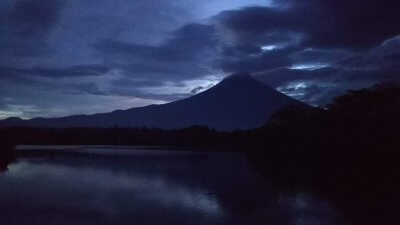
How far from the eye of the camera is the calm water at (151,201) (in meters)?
9.19

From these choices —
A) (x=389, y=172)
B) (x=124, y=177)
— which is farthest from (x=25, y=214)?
(x=389, y=172)

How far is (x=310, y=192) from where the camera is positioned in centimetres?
1383

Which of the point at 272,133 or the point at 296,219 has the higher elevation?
the point at 272,133

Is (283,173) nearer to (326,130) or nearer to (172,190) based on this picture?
(326,130)

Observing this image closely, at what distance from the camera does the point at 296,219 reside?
945 cm

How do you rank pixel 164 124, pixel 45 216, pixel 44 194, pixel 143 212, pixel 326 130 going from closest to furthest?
pixel 45 216 → pixel 143 212 → pixel 44 194 → pixel 326 130 → pixel 164 124

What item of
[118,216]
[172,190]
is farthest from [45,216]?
[172,190]

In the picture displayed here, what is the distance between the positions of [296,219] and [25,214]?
18.6ft

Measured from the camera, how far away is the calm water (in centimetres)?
919

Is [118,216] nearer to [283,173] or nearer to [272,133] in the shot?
[283,173]

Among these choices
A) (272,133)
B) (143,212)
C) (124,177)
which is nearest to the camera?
(143,212)

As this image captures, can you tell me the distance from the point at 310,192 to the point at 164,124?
119 m

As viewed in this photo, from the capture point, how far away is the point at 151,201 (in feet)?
38.1

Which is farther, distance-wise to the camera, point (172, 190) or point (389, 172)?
point (389, 172)
